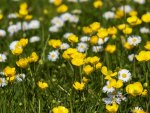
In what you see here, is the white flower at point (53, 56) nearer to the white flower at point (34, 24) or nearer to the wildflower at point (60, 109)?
the white flower at point (34, 24)

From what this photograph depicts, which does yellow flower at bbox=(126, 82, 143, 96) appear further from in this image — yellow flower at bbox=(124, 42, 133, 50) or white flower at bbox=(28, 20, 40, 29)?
white flower at bbox=(28, 20, 40, 29)

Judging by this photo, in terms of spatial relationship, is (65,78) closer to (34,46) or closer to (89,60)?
(89,60)

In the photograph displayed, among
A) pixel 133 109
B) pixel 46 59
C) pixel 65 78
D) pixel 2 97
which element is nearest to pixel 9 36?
pixel 46 59

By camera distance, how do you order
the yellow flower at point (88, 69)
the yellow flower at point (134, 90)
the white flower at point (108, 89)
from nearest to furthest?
1. the yellow flower at point (134, 90)
2. the white flower at point (108, 89)
3. the yellow flower at point (88, 69)

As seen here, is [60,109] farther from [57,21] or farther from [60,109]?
[57,21]

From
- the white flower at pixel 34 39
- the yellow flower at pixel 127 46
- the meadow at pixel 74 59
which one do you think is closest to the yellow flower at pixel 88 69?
the meadow at pixel 74 59

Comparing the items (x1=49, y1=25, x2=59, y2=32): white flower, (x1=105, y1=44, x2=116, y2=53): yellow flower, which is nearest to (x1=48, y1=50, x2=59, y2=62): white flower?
(x1=105, y1=44, x2=116, y2=53): yellow flower
